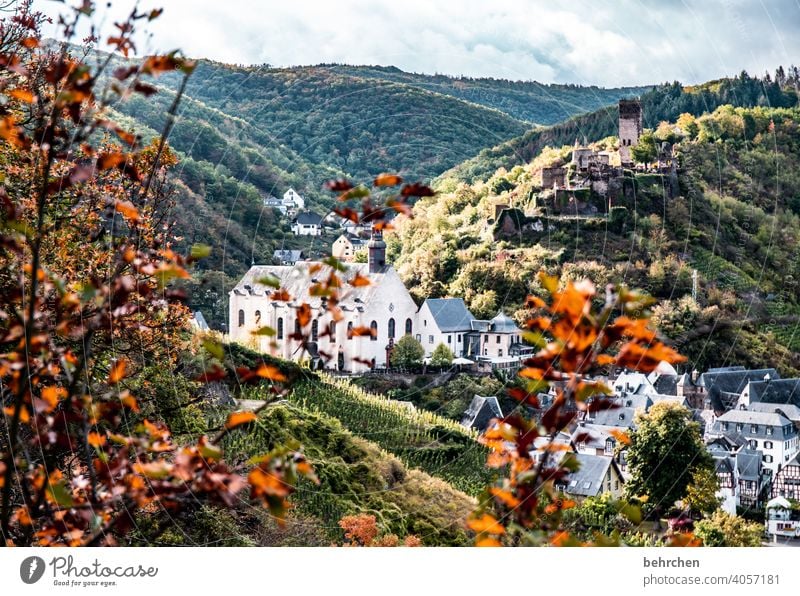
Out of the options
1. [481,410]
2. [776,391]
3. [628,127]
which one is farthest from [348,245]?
[628,127]

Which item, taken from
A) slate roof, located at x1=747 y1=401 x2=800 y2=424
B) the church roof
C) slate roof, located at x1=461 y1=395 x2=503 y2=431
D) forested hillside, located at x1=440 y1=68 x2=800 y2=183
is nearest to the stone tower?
forested hillside, located at x1=440 y1=68 x2=800 y2=183

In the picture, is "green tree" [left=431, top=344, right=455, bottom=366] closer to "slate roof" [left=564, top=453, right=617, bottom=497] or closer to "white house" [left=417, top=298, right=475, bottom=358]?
"white house" [left=417, top=298, right=475, bottom=358]

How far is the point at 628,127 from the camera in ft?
31.8

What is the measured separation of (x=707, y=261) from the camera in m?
6.00

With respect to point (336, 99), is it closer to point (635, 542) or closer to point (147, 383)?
point (147, 383)

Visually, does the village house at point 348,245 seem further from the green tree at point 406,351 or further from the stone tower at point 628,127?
the stone tower at point 628,127

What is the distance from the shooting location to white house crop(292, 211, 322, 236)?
445 cm

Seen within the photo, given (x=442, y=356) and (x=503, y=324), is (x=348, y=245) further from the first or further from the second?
(x=503, y=324)

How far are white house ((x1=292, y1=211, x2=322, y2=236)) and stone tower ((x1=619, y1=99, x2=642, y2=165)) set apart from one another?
190 inches

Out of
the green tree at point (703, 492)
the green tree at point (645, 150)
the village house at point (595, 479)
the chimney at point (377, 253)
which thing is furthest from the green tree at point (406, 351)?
the green tree at point (645, 150)
